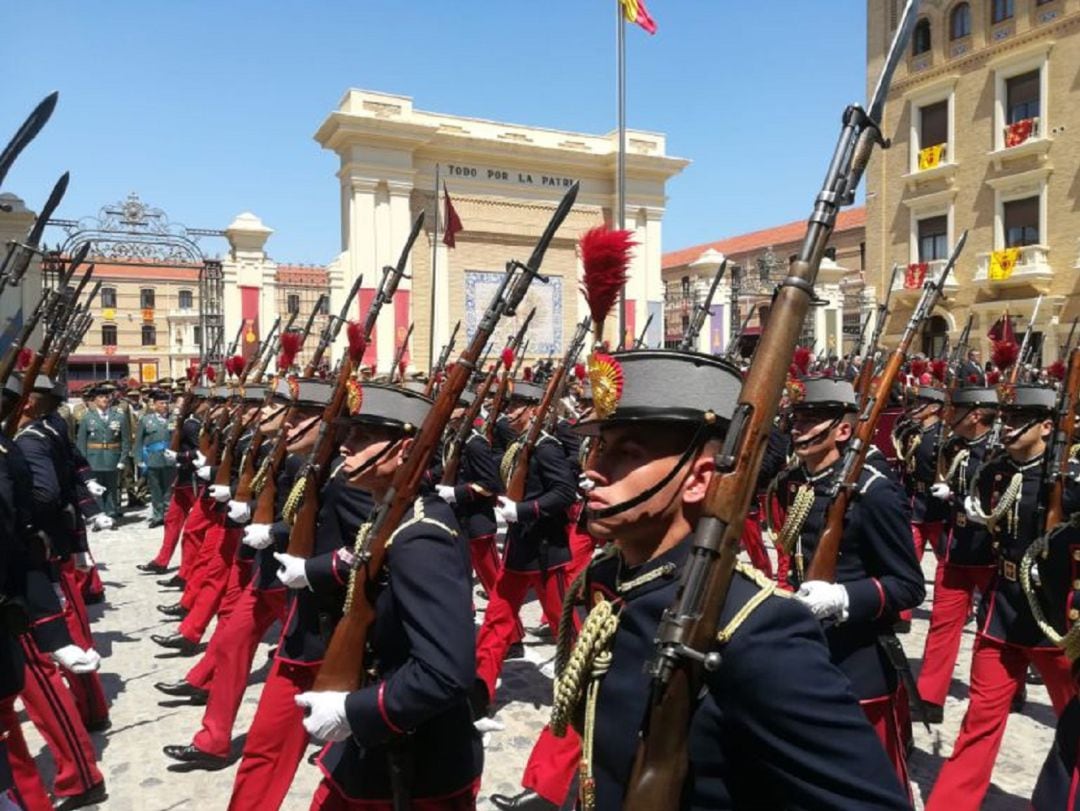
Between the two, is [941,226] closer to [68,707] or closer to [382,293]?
[382,293]

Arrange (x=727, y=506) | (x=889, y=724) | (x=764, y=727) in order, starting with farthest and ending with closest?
(x=889, y=724), (x=727, y=506), (x=764, y=727)

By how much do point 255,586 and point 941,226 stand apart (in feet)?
→ 92.7

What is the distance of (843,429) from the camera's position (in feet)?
15.5

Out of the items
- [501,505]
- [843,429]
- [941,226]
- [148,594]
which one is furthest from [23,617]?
[941,226]

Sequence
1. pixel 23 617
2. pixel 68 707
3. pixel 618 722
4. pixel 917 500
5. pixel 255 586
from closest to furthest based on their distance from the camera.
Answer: pixel 618 722 < pixel 23 617 < pixel 68 707 < pixel 255 586 < pixel 917 500

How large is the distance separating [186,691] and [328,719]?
407cm

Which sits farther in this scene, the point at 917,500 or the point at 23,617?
the point at 917,500

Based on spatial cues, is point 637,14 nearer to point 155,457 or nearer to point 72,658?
point 155,457

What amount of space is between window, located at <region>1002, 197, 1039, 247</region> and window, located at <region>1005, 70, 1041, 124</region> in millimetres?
2556

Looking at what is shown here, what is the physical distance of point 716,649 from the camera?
166 centimetres

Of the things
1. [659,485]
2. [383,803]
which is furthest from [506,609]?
[659,485]

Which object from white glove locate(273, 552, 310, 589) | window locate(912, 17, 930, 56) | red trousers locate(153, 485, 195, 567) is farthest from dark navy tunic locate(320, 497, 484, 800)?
window locate(912, 17, 930, 56)

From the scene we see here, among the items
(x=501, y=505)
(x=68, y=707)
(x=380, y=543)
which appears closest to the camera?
(x=380, y=543)

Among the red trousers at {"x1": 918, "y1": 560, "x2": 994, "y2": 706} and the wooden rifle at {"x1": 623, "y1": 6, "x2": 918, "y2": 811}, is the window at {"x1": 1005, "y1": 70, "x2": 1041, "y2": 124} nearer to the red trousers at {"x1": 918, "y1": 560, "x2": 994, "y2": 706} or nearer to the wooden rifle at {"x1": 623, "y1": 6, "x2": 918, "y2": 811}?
the red trousers at {"x1": 918, "y1": 560, "x2": 994, "y2": 706}
